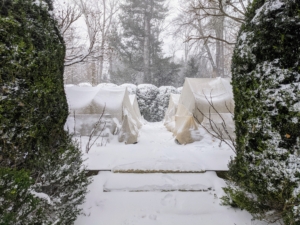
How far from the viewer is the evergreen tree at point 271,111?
5.19ft

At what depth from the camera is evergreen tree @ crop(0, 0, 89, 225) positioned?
5.35 feet

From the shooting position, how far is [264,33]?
5.83 feet

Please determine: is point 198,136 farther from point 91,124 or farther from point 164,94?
point 164,94

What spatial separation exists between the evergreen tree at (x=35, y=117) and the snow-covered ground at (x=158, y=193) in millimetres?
467

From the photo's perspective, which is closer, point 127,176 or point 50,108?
point 50,108

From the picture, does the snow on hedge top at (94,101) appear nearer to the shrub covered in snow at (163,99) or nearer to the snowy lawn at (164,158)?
the snowy lawn at (164,158)

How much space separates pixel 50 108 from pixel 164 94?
1000cm

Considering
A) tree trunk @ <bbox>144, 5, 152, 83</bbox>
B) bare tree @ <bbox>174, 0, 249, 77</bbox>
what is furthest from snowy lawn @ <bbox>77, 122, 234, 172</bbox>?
tree trunk @ <bbox>144, 5, 152, 83</bbox>

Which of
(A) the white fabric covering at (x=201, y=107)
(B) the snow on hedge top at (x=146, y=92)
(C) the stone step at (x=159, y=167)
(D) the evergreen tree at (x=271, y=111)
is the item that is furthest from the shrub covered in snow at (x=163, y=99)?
(D) the evergreen tree at (x=271, y=111)

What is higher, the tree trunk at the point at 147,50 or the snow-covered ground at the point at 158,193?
the tree trunk at the point at 147,50

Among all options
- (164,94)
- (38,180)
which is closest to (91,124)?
(38,180)

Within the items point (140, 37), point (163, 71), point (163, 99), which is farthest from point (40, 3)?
point (140, 37)

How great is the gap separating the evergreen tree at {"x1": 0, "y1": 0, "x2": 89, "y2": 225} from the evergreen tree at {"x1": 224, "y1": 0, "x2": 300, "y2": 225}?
175 cm

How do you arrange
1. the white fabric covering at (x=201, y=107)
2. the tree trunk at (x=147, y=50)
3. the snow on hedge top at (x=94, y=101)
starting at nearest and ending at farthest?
the white fabric covering at (x=201, y=107) → the snow on hedge top at (x=94, y=101) → the tree trunk at (x=147, y=50)
